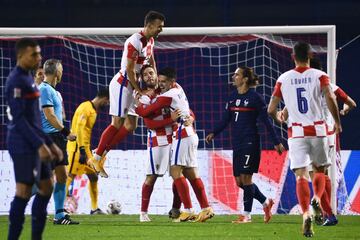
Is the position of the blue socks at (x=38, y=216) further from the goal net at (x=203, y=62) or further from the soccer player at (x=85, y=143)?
the soccer player at (x=85, y=143)

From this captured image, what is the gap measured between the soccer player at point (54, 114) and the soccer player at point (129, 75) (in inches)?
23.6

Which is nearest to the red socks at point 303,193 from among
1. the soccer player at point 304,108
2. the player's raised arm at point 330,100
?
the soccer player at point 304,108

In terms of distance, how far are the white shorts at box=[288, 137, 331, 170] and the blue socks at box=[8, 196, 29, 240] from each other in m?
3.08

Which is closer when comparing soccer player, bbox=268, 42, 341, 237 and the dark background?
soccer player, bbox=268, 42, 341, 237

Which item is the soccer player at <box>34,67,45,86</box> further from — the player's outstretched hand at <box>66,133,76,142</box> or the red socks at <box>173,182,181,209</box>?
the red socks at <box>173,182,181,209</box>

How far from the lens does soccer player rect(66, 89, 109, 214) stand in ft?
45.5

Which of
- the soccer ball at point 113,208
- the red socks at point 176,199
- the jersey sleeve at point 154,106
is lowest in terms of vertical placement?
the soccer ball at point 113,208

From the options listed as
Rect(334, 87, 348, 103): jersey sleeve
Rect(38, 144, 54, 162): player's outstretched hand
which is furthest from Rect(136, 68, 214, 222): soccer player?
Rect(38, 144, 54, 162): player's outstretched hand

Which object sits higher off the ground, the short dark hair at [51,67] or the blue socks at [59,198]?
the short dark hair at [51,67]

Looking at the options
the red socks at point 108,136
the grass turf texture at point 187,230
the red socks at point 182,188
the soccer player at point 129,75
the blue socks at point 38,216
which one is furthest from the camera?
the red socks at point 182,188

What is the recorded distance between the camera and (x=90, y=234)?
1015 centimetres

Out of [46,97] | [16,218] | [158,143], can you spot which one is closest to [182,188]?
[158,143]

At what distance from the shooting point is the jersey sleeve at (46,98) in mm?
10734
